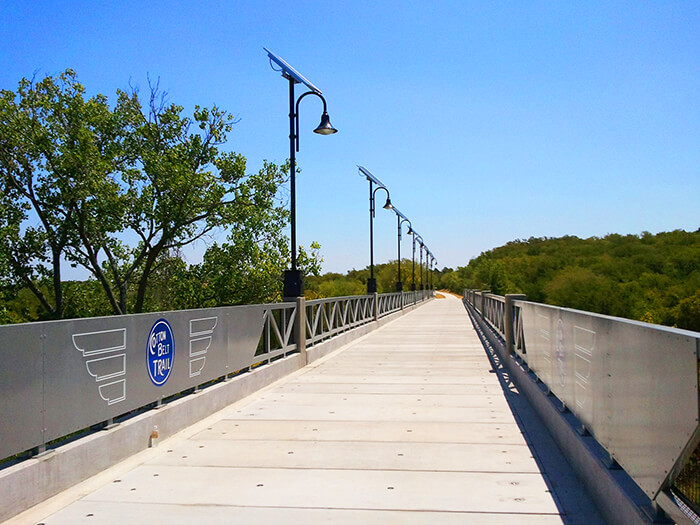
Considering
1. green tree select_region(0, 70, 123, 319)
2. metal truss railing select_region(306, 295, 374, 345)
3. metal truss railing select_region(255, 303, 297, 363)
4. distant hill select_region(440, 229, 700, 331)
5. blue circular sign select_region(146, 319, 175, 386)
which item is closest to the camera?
blue circular sign select_region(146, 319, 175, 386)

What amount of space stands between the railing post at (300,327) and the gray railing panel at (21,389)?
8.33 m

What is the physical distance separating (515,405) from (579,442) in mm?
3594

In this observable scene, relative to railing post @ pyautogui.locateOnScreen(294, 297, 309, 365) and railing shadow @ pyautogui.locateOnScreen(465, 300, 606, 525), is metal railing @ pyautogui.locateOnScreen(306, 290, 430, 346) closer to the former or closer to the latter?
railing post @ pyautogui.locateOnScreen(294, 297, 309, 365)

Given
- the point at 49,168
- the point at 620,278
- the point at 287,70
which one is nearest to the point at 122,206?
the point at 49,168

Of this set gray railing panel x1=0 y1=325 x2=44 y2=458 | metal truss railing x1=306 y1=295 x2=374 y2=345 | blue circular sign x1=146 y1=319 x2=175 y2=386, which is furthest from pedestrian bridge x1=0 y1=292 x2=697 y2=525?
metal truss railing x1=306 y1=295 x2=374 y2=345

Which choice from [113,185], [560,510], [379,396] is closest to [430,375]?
[379,396]

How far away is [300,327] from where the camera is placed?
13.1 m

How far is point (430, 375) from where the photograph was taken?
1202cm

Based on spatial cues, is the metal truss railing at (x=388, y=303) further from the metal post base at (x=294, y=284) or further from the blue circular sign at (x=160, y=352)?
the blue circular sign at (x=160, y=352)

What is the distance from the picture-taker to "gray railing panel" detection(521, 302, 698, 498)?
304cm

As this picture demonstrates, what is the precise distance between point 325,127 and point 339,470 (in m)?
10.8

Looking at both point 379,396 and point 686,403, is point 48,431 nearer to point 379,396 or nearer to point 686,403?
point 686,403

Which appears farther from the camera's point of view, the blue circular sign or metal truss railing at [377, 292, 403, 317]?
metal truss railing at [377, 292, 403, 317]

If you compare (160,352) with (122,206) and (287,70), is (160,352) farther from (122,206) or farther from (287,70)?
(122,206)
